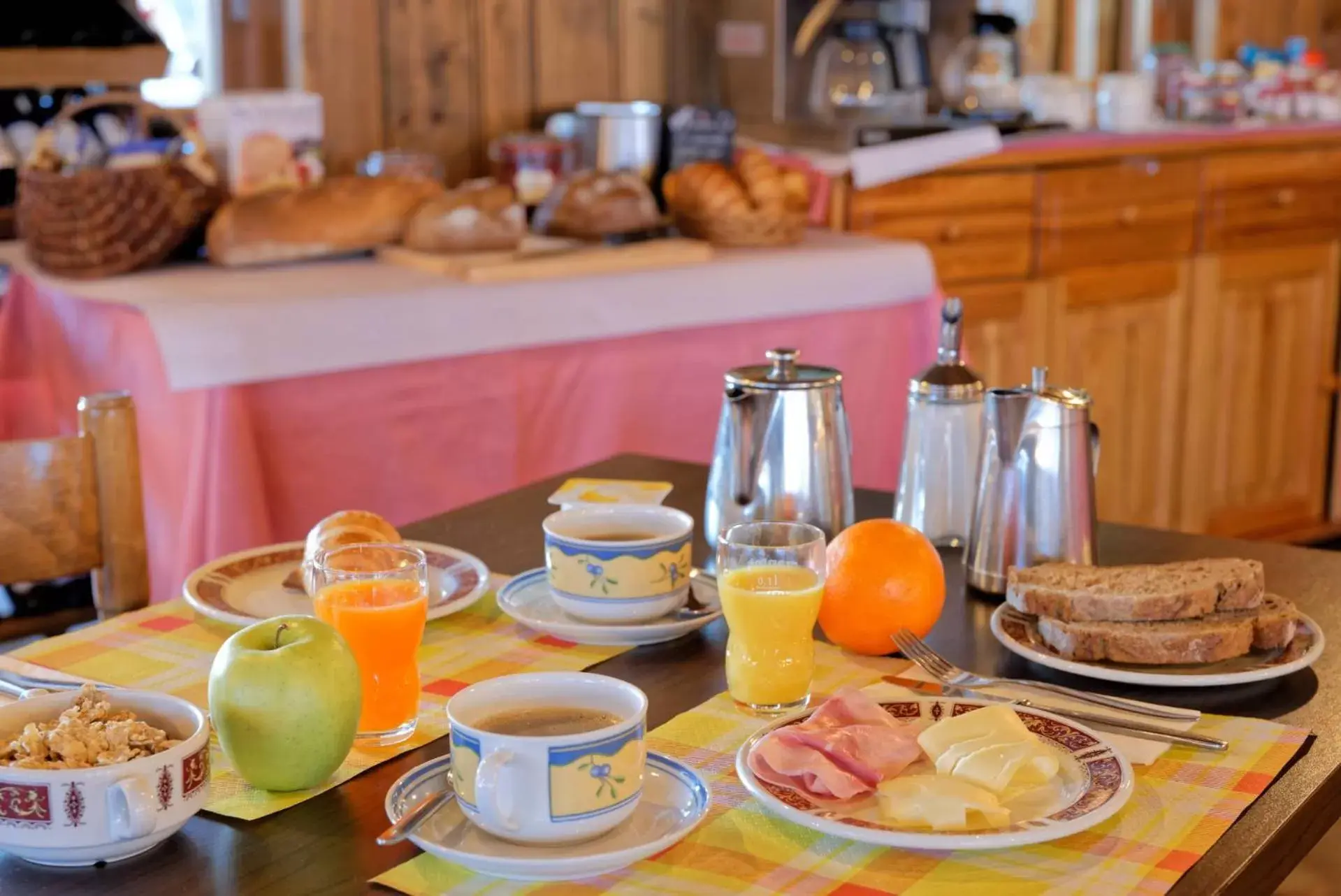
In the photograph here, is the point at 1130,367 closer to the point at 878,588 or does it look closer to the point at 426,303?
the point at 426,303

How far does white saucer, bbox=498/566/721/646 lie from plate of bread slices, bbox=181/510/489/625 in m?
0.03

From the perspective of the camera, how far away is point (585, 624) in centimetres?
106

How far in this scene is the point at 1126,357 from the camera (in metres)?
3.34

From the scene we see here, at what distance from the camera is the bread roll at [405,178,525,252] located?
2326 mm

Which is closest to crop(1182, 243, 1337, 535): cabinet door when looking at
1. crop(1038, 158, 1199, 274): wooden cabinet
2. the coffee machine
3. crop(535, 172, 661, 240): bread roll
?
crop(1038, 158, 1199, 274): wooden cabinet

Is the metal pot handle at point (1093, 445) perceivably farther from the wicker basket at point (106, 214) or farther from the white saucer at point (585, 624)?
the wicker basket at point (106, 214)

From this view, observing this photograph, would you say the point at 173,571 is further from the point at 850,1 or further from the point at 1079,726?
the point at 850,1

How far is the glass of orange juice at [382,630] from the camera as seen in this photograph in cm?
90

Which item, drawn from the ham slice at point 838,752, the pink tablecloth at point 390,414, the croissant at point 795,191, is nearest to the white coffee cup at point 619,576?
the ham slice at point 838,752

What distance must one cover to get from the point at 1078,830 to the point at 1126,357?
274cm

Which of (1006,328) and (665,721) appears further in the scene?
(1006,328)

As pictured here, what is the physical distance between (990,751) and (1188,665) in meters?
0.26

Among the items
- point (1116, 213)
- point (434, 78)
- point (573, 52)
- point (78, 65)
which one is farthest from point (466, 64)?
point (1116, 213)

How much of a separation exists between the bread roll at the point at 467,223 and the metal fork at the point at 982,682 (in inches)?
56.4
